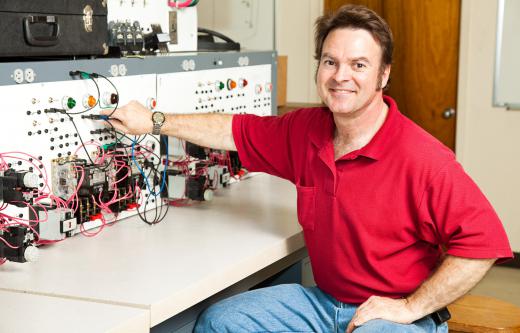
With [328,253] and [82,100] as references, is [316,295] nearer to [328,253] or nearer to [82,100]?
[328,253]

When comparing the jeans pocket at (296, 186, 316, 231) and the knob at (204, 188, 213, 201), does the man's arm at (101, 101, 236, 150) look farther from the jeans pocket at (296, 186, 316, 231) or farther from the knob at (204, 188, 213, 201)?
the jeans pocket at (296, 186, 316, 231)

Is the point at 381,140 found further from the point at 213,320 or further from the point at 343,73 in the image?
the point at 213,320

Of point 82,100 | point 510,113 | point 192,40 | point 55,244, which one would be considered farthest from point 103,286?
point 510,113

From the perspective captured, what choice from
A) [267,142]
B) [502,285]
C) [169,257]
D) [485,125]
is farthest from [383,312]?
[485,125]

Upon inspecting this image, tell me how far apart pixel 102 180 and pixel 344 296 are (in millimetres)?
731

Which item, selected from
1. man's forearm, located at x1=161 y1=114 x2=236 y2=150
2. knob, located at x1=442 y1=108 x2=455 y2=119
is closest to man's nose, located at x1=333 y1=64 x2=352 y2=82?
man's forearm, located at x1=161 y1=114 x2=236 y2=150

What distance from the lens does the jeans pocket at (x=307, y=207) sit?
207 centimetres

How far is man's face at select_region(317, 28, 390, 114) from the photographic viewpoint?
6.57ft

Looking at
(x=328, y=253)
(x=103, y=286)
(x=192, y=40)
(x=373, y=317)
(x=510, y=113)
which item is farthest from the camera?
(x=510, y=113)

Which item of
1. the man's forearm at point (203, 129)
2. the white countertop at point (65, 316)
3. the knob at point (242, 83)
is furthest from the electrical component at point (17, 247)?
the knob at point (242, 83)

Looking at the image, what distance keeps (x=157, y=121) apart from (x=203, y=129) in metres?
0.15

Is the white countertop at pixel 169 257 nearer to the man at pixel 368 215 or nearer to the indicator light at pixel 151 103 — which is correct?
the man at pixel 368 215

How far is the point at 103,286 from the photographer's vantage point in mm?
1631

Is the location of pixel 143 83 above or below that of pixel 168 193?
above
